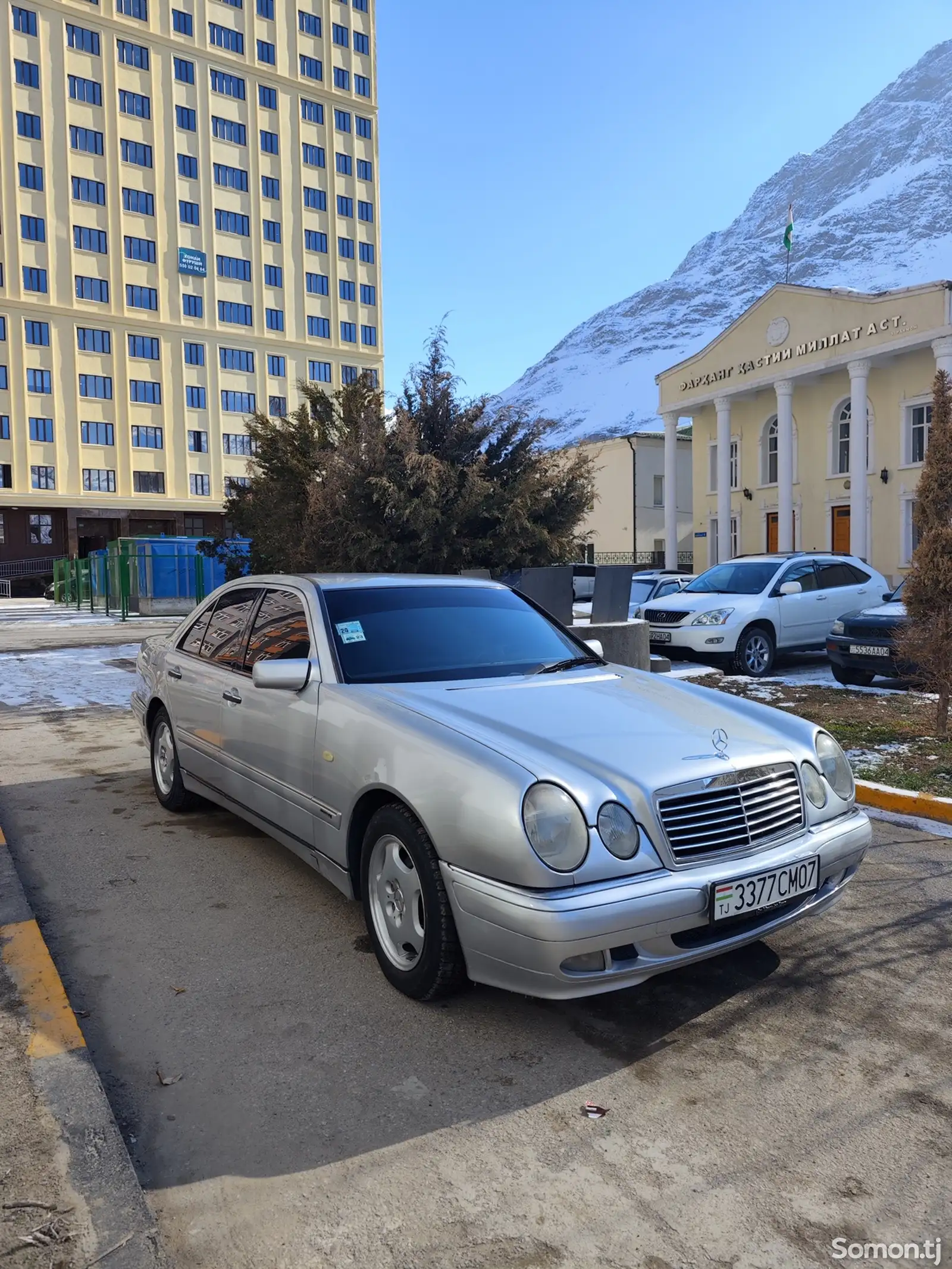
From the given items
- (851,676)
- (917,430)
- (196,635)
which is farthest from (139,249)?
(196,635)

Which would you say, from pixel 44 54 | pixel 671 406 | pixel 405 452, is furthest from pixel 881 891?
pixel 44 54

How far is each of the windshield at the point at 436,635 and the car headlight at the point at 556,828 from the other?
1200mm

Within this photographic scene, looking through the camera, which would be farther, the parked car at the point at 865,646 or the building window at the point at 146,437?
the building window at the point at 146,437

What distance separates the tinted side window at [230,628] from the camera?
5172mm

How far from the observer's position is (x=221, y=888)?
466 cm

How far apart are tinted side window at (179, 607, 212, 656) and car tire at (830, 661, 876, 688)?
7.52 metres

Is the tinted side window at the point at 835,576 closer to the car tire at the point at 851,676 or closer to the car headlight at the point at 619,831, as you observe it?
the car tire at the point at 851,676

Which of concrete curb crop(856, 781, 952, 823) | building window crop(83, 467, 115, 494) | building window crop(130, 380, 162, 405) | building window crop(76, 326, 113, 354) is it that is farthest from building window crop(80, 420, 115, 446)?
concrete curb crop(856, 781, 952, 823)

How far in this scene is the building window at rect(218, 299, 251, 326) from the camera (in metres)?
58.2

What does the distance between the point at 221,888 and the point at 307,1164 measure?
227cm

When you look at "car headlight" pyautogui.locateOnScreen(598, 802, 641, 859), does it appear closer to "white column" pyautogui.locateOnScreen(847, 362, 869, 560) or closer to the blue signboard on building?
"white column" pyautogui.locateOnScreen(847, 362, 869, 560)

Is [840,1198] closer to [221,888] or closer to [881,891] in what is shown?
[881,891]

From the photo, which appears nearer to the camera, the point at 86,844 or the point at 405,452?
the point at 86,844

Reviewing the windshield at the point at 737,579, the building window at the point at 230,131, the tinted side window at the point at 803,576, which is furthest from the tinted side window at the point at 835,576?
the building window at the point at 230,131
